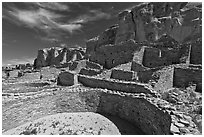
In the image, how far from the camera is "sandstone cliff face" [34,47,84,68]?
63.5 m

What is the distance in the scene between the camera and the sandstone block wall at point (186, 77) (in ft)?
35.5

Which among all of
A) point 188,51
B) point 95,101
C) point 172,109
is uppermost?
point 188,51

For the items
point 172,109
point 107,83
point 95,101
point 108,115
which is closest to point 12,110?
point 95,101

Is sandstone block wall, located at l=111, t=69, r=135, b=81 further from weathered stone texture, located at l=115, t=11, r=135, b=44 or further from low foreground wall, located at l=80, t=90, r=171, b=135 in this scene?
weathered stone texture, located at l=115, t=11, r=135, b=44

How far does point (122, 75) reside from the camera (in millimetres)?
14805

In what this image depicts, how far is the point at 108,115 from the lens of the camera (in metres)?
9.45

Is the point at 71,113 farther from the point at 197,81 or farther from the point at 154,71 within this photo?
the point at 197,81

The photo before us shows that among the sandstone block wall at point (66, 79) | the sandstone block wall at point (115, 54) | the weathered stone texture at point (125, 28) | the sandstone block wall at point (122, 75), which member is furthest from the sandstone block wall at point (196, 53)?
the weathered stone texture at point (125, 28)

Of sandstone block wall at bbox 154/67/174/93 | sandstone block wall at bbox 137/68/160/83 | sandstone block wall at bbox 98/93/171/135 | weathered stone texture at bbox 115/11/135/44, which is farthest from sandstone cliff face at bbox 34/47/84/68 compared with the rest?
sandstone block wall at bbox 98/93/171/135

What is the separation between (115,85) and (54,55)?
64.3 m

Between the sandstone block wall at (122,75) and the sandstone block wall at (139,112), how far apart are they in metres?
4.85

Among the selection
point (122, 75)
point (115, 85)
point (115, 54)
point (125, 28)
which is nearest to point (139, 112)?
point (115, 85)

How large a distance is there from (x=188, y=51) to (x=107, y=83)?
9.55 metres

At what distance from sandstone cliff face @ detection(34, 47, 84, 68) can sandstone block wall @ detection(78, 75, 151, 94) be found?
4863cm
